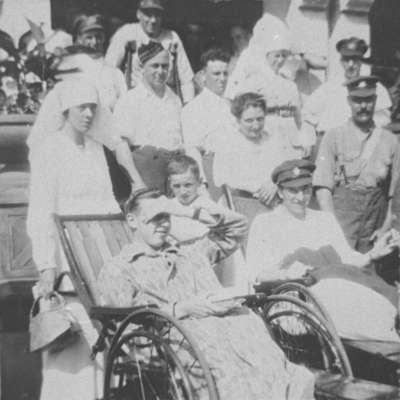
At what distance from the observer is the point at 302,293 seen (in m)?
3.83

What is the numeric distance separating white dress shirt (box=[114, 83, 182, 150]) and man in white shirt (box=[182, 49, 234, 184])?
0.15 meters

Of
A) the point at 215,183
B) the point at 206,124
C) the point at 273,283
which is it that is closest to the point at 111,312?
the point at 273,283

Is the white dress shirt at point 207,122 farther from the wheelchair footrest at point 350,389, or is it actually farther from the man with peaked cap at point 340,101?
the wheelchair footrest at point 350,389

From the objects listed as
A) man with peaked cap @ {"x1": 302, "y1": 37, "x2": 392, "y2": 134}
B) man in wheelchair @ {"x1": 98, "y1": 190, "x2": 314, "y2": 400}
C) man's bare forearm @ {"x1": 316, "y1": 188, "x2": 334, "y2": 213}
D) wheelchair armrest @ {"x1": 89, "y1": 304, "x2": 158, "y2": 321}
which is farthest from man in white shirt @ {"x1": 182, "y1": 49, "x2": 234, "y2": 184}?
wheelchair armrest @ {"x1": 89, "y1": 304, "x2": 158, "y2": 321}

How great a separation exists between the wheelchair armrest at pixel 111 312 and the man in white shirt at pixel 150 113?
1610 mm

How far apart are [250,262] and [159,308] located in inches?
43.7

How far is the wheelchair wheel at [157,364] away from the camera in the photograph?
302cm

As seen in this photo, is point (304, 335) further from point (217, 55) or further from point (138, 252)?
point (217, 55)

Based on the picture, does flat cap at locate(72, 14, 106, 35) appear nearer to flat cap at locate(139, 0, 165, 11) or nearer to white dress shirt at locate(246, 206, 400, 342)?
flat cap at locate(139, 0, 165, 11)

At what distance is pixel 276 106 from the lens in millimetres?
5789

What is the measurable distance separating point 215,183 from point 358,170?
1060 millimetres

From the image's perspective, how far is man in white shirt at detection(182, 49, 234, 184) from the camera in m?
5.19

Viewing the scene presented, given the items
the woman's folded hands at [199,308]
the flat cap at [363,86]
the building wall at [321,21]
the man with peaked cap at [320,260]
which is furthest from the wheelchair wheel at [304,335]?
the building wall at [321,21]

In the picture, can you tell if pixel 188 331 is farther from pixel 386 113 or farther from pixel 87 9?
pixel 87 9
